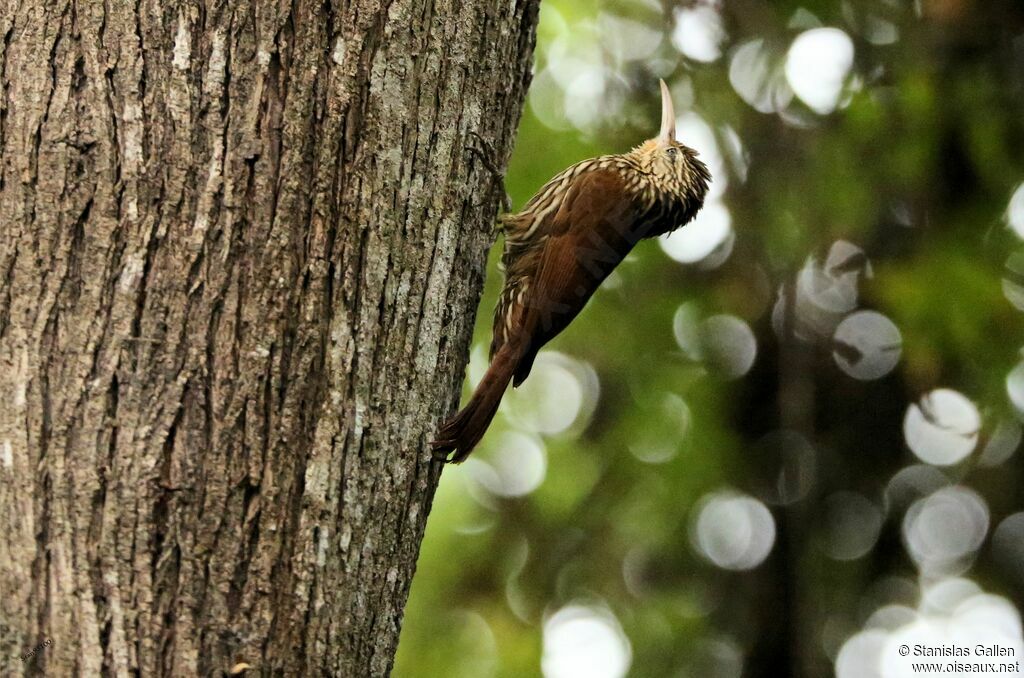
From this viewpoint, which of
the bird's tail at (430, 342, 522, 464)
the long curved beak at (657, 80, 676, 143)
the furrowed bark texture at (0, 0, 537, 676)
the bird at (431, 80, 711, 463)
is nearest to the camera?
the furrowed bark texture at (0, 0, 537, 676)

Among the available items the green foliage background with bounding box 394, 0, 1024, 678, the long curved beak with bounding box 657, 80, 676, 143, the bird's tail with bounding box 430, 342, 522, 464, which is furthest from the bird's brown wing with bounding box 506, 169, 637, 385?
the green foliage background with bounding box 394, 0, 1024, 678

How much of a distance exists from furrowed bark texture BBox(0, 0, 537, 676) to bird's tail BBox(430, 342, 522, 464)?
0.15 metres

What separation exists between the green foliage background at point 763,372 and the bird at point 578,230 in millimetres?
342

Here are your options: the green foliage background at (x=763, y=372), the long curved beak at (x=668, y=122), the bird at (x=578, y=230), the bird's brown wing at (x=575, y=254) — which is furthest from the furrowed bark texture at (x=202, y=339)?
the green foliage background at (x=763, y=372)

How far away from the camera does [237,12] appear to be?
6.25 feet

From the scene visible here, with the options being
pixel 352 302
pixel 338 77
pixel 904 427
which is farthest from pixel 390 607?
pixel 904 427

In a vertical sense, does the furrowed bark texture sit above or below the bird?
below

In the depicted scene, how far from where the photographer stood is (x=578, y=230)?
3363mm

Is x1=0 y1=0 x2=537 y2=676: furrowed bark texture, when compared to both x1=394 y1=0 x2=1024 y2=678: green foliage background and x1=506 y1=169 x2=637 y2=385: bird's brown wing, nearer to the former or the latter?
x1=506 y1=169 x2=637 y2=385: bird's brown wing

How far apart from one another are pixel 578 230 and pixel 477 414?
1.11m

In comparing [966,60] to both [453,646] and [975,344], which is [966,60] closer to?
[975,344]

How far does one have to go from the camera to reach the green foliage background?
3.68m

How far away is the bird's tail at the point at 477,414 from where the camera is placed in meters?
2.18

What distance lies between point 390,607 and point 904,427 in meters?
2.87
